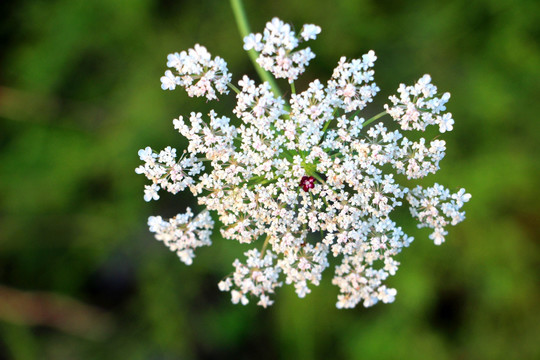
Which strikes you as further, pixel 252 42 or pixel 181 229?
pixel 181 229

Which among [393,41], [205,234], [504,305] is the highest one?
[393,41]

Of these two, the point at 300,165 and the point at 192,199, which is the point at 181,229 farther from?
the point at 192,199

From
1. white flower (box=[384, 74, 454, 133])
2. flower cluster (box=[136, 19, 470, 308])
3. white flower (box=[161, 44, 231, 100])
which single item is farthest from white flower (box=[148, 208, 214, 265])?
white flower (box=[384, 74, 454, 133])

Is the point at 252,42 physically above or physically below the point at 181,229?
above

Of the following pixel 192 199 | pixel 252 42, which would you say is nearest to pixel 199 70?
pixel 252 42

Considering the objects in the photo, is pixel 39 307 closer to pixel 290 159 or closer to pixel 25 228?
pixel 25 228

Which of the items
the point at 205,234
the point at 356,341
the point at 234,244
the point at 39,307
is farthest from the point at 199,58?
the point at 39,307

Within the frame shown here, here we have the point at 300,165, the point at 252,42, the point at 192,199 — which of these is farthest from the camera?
the point at 192,199

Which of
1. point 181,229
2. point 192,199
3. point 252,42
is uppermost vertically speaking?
point 192,199
